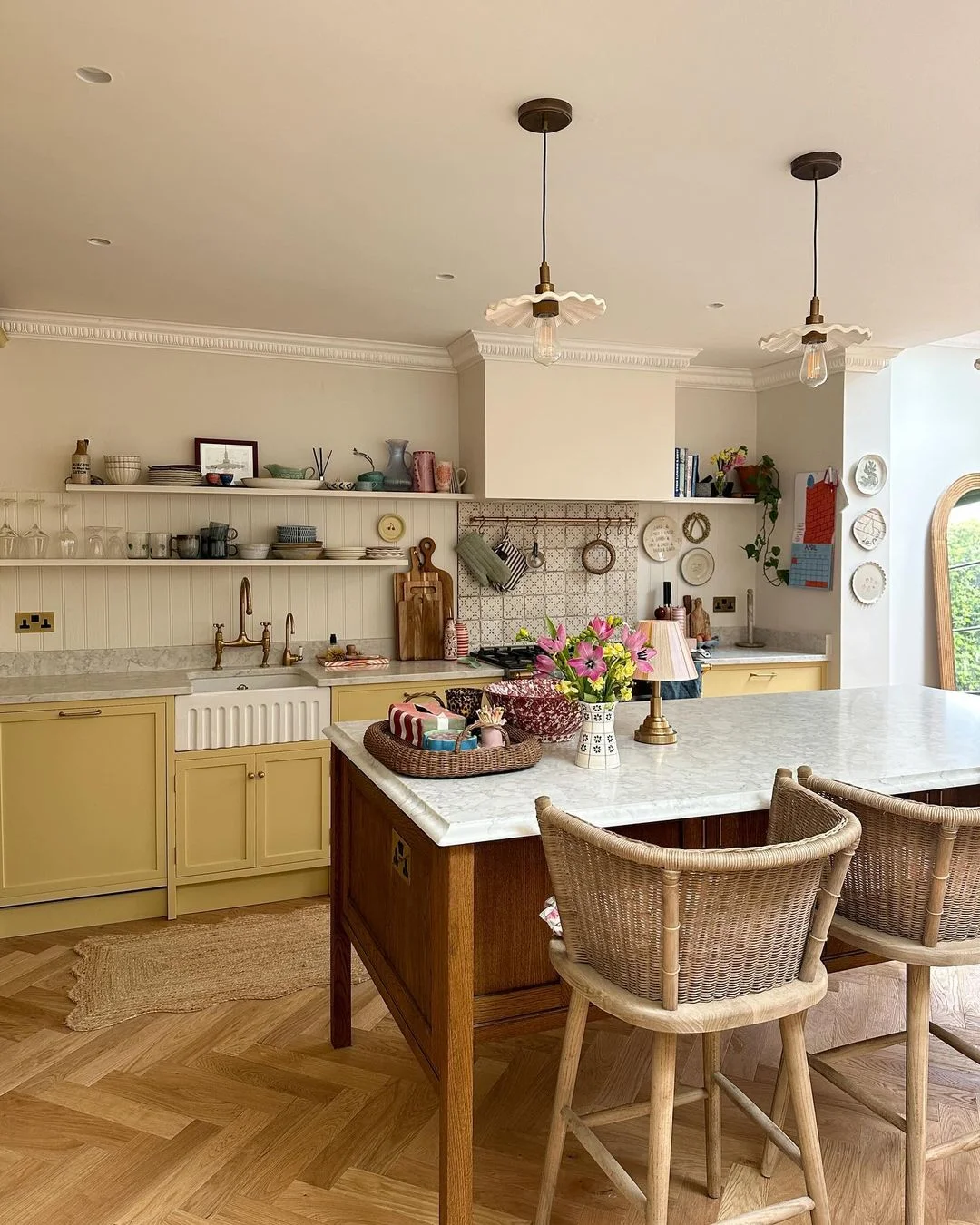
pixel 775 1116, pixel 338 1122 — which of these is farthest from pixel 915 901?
pixel 338 1122

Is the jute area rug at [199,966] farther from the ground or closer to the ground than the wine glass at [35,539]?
closer to the ground

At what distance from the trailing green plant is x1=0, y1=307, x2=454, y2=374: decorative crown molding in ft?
6.31

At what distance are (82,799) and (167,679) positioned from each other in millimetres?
607

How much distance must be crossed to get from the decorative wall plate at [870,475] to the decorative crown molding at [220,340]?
222 centimetres

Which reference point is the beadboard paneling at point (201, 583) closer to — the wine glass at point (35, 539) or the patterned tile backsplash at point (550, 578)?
the wine glass at point (35, 539)

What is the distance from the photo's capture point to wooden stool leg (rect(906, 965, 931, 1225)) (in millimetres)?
1992

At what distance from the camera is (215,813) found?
4.01 metres

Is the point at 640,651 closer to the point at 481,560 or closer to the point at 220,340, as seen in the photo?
the point at 481,560

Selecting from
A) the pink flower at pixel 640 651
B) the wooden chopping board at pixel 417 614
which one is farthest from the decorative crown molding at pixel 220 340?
the pink flower at pixel 640 651

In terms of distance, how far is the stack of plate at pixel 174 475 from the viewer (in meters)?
4.29

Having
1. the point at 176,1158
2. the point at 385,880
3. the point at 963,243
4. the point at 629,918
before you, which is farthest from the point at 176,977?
the point at 963,243

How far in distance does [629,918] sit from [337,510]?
3.48 metres

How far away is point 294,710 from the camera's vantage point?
4.12m

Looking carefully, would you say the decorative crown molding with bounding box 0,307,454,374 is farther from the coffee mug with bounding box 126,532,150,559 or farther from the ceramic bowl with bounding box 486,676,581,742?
the ceramic bowl with bounding box 486,676,581,742
